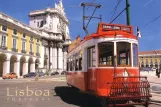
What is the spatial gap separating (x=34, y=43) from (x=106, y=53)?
5561 centimetres

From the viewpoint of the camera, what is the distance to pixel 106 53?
911 centimetres

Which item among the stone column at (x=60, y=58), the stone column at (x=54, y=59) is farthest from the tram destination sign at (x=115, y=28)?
the stone column at (x=60, y=58)

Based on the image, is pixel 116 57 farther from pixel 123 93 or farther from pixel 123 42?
pixel 123 93

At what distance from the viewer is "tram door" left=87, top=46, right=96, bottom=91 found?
363 inches

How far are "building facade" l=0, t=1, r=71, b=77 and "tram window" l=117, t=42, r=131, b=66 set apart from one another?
40.2 meters

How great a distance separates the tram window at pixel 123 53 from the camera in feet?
29.6

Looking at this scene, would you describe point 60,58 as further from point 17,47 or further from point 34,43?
point 17,47

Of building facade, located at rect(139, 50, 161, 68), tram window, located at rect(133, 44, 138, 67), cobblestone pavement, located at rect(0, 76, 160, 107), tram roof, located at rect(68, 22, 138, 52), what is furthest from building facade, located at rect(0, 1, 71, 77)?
building facade, located at rect(139, 50, 161, 68)

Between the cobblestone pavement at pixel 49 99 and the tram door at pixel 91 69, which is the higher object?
→ the tram door at pixel 91 69

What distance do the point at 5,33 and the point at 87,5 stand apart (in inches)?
1328

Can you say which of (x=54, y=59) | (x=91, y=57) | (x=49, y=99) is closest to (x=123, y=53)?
(x=91, y=57)

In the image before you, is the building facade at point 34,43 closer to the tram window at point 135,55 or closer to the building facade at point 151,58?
the tram window at point 135,55

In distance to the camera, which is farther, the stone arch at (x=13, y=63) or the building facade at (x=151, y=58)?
the building facade at (x=151, y=58)

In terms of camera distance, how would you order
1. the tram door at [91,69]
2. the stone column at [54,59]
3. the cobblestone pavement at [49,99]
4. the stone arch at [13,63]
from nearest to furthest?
the tram door at [91,69] < the cobblestone pavement at [49,99] < the stone arch at [13,63] < the stone column at [54,59]
